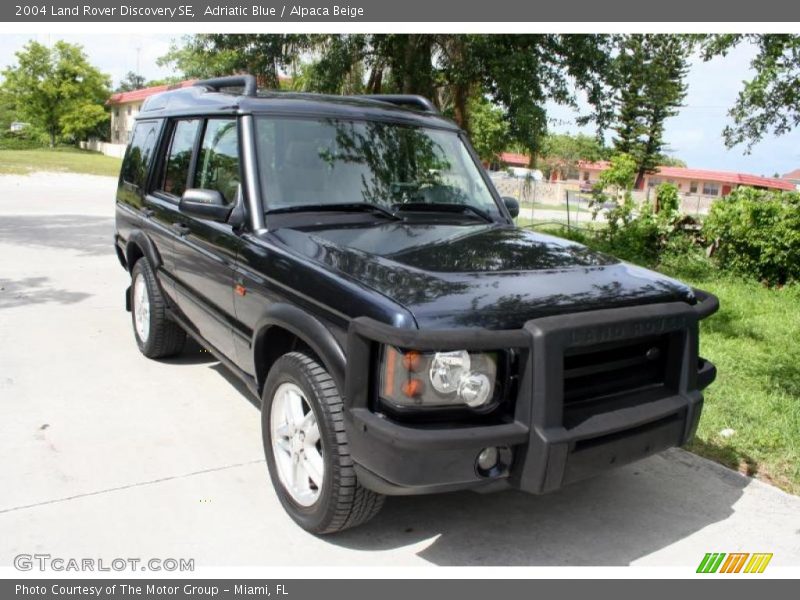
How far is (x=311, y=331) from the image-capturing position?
3158 mm

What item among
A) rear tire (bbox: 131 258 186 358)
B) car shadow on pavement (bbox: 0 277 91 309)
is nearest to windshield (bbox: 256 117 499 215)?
rear tire (bbox: 131 258 186 358)

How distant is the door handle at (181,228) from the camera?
15.4ft

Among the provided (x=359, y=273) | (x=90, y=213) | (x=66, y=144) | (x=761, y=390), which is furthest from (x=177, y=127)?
(x=66, y=144)

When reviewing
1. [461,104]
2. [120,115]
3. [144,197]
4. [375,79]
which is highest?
[120,115]

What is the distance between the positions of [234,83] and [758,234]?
7835 mm

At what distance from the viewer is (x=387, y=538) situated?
3.39 meters

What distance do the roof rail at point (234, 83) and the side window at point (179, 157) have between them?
33 centimetres

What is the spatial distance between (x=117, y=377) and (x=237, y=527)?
2418 mm

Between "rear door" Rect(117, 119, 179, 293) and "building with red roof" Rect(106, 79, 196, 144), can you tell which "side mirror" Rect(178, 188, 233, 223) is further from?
"building with red roof" Rect(106, 79, 196, 144)

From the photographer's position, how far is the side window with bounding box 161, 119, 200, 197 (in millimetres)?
4871

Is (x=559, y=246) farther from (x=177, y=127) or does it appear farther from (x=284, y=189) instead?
(x=177, y=127)

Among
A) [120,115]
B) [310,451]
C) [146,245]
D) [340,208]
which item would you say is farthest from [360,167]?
[120,115]

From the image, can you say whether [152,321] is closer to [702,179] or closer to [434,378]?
[434,378]

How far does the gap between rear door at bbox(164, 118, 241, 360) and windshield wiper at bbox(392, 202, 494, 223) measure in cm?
93
